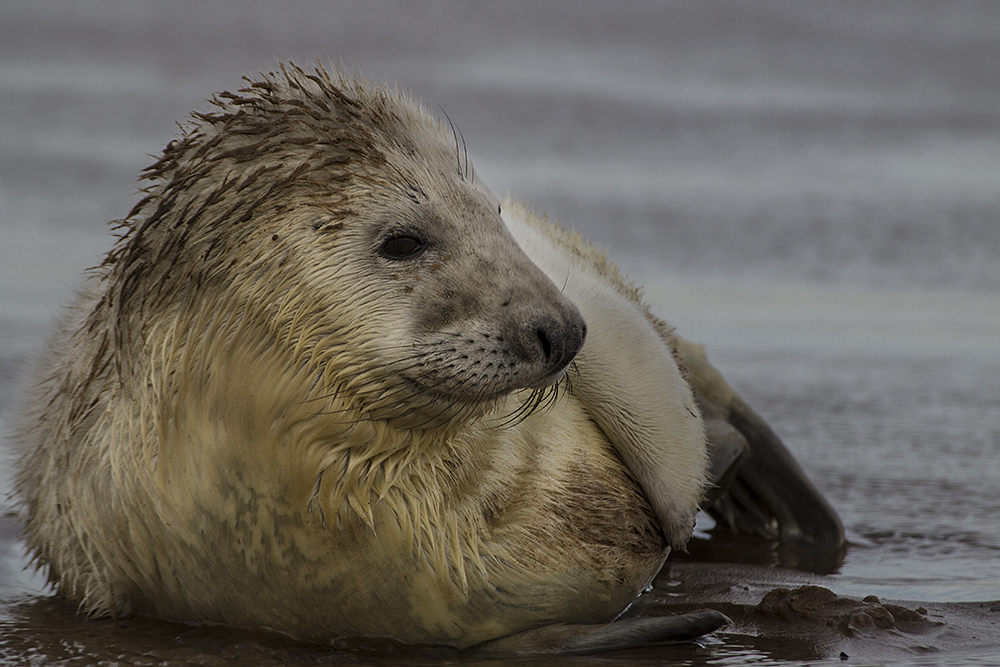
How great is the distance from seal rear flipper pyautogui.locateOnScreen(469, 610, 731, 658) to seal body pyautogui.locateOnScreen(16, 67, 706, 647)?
1.5 inches

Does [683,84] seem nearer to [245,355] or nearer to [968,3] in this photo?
[968,3]

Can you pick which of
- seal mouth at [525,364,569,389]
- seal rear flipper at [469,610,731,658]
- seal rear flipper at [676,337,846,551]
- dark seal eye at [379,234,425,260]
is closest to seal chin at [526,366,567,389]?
seal mouth at [525,364,569,389]

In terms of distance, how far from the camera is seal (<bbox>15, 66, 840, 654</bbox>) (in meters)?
2.98

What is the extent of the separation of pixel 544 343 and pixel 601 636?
2.71 ft

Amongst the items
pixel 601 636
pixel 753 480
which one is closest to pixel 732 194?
pixel 753 480

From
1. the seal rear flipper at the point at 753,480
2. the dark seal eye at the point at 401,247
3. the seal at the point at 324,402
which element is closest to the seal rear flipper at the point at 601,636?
the seal at the point at 324,402

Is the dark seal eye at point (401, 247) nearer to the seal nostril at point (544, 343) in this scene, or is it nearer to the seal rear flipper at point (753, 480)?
the seal nostril at point (544, 343)

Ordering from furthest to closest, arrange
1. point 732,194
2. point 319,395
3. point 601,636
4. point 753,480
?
1. point 732,194
2. point 753,480
3. point 601,636
4. point 319,395

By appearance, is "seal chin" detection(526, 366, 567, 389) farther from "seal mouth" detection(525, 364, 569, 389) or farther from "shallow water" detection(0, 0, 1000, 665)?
"shallow water" detection(0, 0, 1000, 665)

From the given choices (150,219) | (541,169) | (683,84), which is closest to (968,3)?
(683,84)

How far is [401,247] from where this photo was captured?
10.0 ft

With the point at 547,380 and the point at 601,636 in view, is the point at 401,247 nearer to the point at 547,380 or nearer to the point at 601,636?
the point at 547,380

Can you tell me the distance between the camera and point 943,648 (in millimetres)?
3291

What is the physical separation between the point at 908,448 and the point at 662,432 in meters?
2.12
